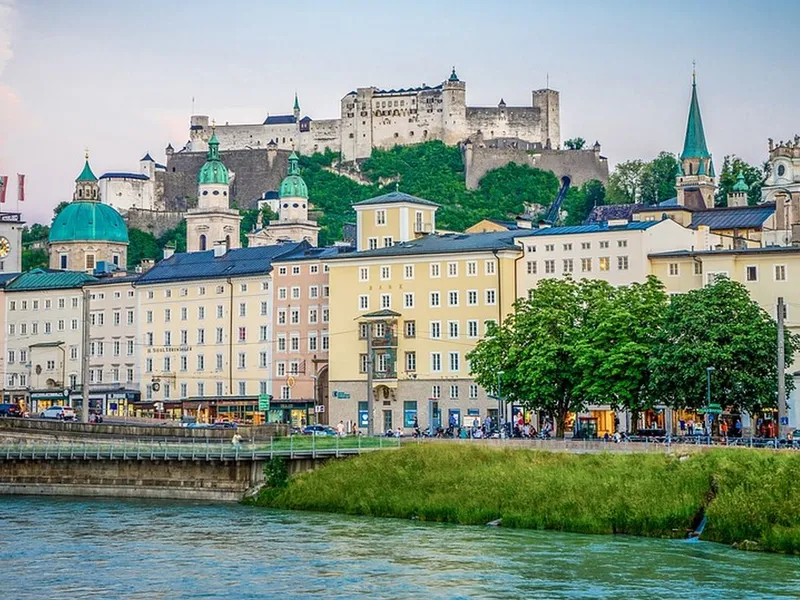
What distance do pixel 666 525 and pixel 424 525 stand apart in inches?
376

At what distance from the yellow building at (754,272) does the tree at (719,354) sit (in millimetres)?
11501

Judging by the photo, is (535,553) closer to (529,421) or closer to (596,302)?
(596,302)

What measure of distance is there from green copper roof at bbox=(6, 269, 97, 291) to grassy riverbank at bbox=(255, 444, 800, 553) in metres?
59.1

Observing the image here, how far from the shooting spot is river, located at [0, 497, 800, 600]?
165 ft

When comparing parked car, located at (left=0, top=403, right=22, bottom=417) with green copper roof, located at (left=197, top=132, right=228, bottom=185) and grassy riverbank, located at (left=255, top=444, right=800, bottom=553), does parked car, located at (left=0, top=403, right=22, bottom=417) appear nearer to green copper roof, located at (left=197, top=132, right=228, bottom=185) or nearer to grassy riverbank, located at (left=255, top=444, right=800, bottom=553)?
grassy riverbank, located at (left=255, top=444, right=800, bottom=553)

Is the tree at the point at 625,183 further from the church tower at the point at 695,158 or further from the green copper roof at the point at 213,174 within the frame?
the green copper roof at the point at 213,174

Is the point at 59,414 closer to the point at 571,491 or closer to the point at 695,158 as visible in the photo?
the point at 571,491

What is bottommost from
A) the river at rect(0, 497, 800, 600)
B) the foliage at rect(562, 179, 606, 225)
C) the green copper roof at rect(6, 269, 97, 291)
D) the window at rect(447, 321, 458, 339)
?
the river at rect(0, 497, 800, 600)

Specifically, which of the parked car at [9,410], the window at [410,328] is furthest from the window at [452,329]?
the parked car at [9,410]

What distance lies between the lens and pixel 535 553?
56.8 metres

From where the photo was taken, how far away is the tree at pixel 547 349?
84.1 m

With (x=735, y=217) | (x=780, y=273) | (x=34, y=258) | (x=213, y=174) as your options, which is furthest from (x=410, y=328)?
(x=34, y=258)

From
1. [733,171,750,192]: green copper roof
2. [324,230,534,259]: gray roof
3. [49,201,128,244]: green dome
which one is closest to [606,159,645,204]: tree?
[733,171,750,192]: green copper roof

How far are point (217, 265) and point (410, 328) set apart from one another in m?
21.3
